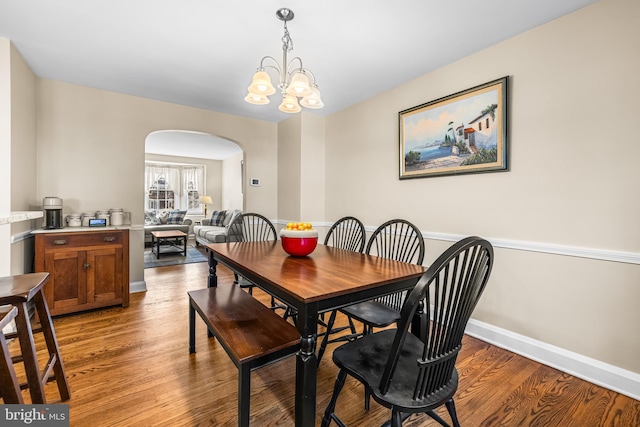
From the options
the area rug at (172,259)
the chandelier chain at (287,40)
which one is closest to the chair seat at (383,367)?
the chandelier chain at (287,40)

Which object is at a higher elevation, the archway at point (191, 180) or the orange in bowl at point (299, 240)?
the archway at point (191, 180)

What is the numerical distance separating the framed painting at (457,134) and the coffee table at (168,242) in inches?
179

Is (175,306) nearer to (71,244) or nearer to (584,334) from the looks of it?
(71,244)

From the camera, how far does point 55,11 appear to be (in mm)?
1860

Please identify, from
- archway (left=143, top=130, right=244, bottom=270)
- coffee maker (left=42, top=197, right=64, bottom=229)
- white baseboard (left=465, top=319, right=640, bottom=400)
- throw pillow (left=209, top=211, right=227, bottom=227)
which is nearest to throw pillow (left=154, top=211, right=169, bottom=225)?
archway (left=143, top=130, right=244, bottom=270)

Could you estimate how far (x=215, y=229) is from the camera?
20.8 feet

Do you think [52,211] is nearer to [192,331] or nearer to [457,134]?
[192,331]

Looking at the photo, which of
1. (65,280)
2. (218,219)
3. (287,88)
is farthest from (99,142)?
(218,219)

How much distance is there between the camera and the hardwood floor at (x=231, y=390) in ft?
4.75

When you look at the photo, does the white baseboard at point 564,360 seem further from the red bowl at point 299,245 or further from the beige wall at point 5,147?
the beige wall at point 5,147

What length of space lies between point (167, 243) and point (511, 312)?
5.91 m

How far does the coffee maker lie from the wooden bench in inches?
73.6

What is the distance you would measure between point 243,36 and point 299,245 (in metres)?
1.59

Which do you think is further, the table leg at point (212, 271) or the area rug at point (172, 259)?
the area rug at point (172, 259)
